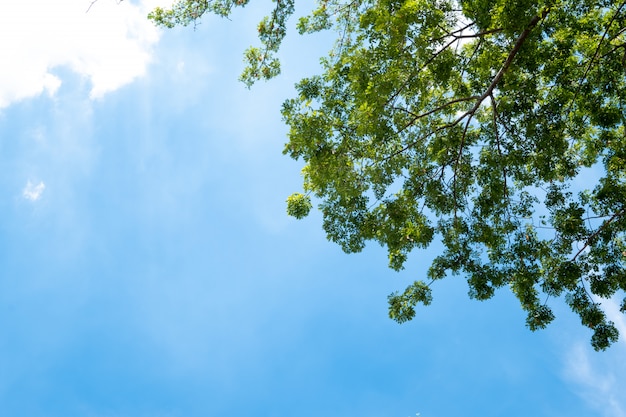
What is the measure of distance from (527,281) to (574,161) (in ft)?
11.3

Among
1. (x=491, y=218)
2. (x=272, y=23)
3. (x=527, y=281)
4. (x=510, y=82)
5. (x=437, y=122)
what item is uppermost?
(x=272, y=23)

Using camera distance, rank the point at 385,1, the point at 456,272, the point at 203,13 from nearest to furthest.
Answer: the point at 385,1 → the point at 456,272 → the point at 203,13

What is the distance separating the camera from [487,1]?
6973mm

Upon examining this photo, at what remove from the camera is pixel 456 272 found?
9.55 metres

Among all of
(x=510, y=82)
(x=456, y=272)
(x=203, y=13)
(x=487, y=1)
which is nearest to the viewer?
(x=487, y=1)

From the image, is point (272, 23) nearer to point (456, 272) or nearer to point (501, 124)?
point (501, 124)

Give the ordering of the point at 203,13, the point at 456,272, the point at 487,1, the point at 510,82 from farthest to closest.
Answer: the point at 203,13 → the point at 456,272 → the point at 510,82 → the point at 487,1

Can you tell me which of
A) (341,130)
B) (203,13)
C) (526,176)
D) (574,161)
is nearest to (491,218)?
(526,176)

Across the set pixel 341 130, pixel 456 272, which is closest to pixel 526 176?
pixel 456 272

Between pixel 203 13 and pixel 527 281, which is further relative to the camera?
pixel 203 13

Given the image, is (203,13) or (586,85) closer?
(586,85)

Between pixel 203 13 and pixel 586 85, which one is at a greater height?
pixel 203 13

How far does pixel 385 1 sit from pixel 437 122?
3.34 metres

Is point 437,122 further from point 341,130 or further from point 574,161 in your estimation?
point 574,161
